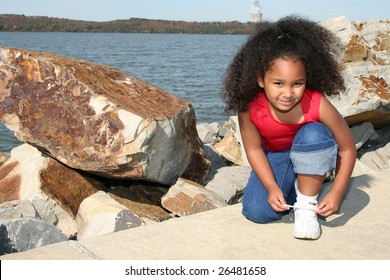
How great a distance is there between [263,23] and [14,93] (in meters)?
2.24

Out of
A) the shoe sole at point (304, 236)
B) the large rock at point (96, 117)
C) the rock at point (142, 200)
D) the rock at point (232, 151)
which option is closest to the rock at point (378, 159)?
the rock at point (232, 151)

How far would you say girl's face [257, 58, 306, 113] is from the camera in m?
2.90

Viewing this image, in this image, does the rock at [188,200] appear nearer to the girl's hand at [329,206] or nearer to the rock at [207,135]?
the girl's hand at [329,206]

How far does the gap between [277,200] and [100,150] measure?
1.54 m

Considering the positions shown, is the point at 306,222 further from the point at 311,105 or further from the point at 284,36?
the point at 284,36

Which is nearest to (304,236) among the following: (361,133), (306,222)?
(306,222)

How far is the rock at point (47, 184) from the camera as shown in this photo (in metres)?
4.40

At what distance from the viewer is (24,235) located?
11.0ft

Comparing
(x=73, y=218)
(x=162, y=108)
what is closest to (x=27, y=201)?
(x=73, y=218)

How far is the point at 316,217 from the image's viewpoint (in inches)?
120

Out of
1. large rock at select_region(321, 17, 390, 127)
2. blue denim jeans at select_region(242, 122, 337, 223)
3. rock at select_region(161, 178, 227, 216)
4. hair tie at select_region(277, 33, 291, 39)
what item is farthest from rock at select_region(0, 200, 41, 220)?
large rock at select_region(321, 17, 390, 127)

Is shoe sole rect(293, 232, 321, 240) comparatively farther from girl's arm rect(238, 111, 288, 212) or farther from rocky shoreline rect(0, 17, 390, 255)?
rocky shoreline rect(0, 17, 390, 255)
